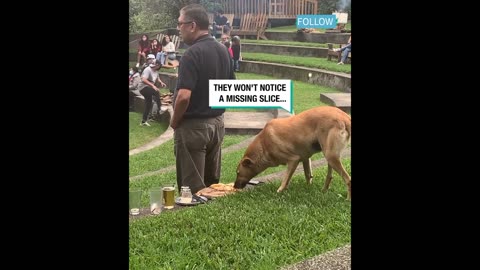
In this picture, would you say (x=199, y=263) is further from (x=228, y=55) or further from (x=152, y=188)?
(x=228, y=55)

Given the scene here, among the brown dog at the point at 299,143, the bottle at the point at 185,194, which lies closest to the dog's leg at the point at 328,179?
the brown dog at the point at 299,143

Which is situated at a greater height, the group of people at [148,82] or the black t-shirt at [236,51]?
the black t-shirt at [236,51]

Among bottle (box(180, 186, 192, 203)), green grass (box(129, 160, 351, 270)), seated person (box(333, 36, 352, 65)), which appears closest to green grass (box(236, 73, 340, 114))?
seated person (box(333, 36, 352, 65))

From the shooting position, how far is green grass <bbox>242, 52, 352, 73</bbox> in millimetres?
5176

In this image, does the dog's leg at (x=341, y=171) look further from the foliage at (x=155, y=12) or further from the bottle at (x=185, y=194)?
the foliage at (x=155, y=12)

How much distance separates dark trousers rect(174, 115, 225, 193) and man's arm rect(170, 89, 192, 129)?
0.05m

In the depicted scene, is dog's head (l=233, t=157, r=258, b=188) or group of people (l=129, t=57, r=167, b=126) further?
dog's head (l=233, t=157, r=258, b=188)

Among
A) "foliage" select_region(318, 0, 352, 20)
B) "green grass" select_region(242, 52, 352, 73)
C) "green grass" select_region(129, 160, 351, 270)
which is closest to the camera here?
"green grass" select_region(129, 160, 351, 270)

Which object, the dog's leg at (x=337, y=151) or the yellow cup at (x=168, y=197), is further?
the yellow cup at (x=168, y=197)

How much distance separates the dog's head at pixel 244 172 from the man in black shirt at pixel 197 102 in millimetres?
231

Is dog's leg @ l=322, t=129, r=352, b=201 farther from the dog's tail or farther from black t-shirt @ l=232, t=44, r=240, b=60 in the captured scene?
black t-shirt @ l=232, t=44, r=240, b=60

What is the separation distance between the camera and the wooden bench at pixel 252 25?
17.1ft

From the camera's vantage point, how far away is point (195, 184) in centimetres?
559

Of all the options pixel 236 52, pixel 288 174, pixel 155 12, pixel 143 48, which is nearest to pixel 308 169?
pixel 288 174
